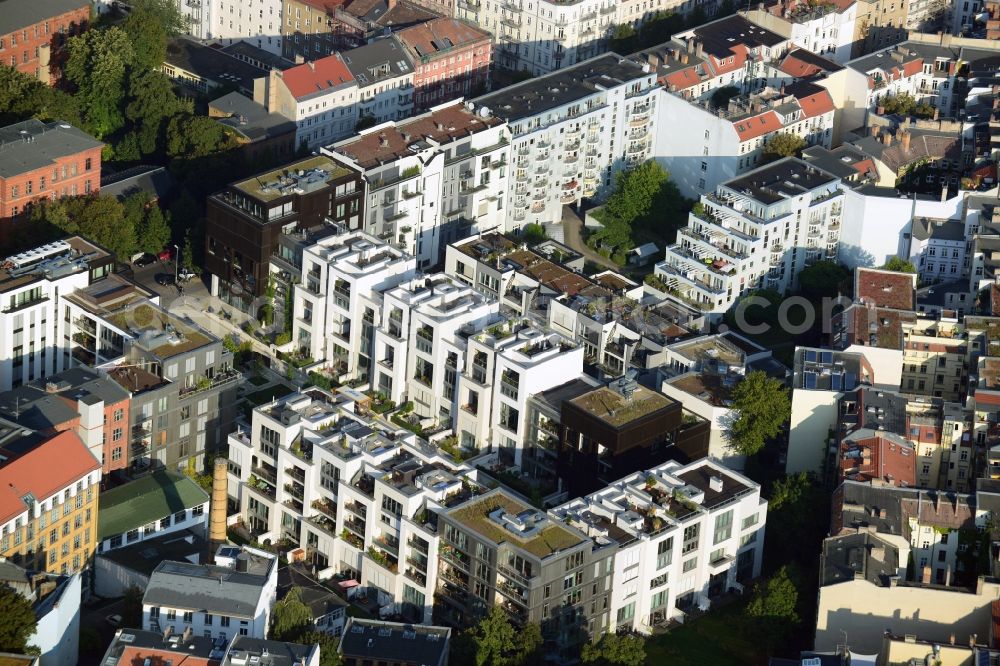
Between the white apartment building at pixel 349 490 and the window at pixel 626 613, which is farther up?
the white apartment building at pixel 349 490

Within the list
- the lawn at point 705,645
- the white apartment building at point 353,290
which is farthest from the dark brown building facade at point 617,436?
the white apartment building at point 353,290

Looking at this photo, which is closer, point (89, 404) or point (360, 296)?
point (89, 404)

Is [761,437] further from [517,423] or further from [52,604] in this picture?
[52,604]

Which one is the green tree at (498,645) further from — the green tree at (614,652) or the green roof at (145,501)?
the green roof at (145,501)

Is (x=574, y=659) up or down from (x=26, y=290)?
down

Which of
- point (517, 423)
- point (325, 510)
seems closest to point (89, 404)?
point (325, 510)
